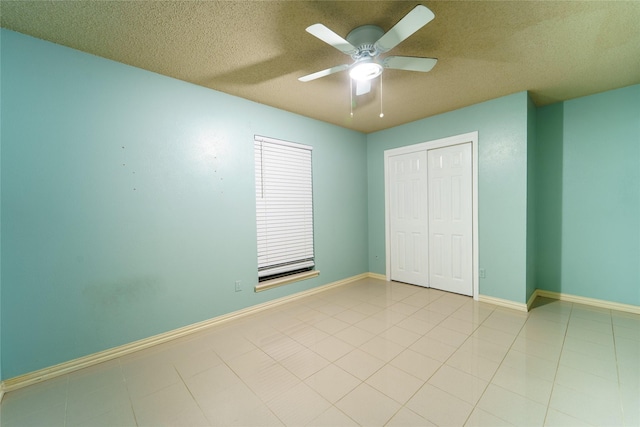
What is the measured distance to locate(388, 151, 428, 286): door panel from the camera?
396cm

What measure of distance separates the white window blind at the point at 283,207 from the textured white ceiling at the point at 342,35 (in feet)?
2.59

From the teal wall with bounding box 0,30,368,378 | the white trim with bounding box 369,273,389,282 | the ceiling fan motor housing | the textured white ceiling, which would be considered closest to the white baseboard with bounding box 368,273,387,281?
the white trim with bounding box 369,273,389,282

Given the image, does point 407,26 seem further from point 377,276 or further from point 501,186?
point 377,276

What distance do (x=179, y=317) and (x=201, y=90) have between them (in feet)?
7.97

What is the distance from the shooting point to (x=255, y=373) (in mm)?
1982

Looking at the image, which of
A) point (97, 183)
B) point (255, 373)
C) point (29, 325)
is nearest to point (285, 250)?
point (255, 373)

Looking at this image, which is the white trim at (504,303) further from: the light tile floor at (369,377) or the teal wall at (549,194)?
the teal wall at (549,194)

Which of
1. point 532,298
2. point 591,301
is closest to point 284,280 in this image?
point 532,298

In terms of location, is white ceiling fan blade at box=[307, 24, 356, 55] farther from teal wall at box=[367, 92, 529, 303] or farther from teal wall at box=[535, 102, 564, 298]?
teal wall at box=[535, 102, 564, 298]

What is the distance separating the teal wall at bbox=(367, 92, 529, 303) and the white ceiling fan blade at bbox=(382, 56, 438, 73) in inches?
71.7

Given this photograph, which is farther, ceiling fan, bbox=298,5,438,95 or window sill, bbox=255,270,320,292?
window sill, bbox=255,270,320,292

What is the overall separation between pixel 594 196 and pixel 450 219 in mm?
1647

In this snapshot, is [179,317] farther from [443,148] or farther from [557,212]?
[557,212]

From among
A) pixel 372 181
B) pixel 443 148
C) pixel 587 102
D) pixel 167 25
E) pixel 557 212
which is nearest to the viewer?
pixel 167 25
